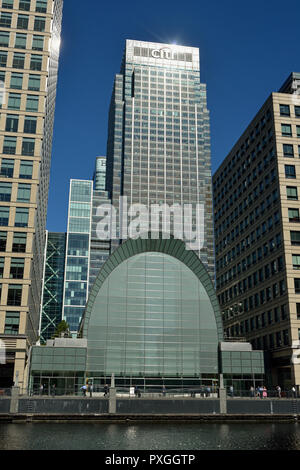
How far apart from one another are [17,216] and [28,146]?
11.3 metres

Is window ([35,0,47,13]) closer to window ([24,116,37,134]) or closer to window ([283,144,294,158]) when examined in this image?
window ([24,116,37,134])

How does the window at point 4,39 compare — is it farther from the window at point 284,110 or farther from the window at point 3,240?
the window at point 284,110

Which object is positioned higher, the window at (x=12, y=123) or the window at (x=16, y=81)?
the window at (x=16, y=81)

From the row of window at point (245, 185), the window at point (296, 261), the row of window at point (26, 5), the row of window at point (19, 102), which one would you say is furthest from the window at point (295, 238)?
the row of window at point (26, 5)

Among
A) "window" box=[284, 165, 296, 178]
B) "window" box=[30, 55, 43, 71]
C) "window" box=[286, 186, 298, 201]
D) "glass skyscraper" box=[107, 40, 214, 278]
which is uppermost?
"glass skyscraper" box=[107, 40, 214, 278]

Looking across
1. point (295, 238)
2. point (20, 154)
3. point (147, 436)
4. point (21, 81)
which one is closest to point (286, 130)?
point (295, 238)

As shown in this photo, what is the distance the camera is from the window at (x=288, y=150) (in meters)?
77.8

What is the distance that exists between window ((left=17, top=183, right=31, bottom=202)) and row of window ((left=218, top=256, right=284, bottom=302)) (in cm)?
3964

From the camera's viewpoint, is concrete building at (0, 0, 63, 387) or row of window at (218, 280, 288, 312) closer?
concrete building at (0, 0, 63, 387)

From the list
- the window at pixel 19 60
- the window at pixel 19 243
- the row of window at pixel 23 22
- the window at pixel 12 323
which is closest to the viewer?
the window at pixel 12 323

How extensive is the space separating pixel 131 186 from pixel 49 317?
70165 mm

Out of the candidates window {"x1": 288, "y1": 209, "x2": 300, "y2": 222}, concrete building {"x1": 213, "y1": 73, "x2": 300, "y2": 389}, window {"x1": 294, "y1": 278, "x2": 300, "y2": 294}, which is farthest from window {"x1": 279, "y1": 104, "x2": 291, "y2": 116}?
window {"x1": 294, "y1": 278, "x2": 300, "y2": 294}

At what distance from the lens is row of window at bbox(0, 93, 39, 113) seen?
72.9 m
